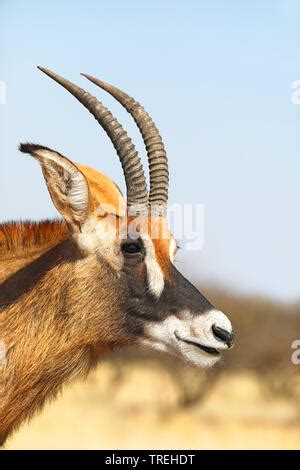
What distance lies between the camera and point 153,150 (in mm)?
8164

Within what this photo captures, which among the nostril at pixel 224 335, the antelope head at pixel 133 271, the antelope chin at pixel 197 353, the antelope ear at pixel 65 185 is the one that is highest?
the antelope ear at pixel 65 185

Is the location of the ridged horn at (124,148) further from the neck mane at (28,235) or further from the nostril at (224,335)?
the nostril at (224,335)

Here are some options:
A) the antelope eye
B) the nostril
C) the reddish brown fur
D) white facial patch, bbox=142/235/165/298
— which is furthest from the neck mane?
the nostril

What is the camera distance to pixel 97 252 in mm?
7441

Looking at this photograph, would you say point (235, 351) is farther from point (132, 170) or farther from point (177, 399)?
point (132, 170)

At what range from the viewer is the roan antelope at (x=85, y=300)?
725cm

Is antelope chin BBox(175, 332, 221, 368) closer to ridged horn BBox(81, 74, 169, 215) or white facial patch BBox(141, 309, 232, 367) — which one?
white facial patch BBox(141, 309, 232, 367)

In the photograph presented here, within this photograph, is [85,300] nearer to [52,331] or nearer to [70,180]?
[52,331]

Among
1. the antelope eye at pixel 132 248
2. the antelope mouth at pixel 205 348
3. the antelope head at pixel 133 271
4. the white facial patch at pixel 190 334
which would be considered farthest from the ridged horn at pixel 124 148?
the antelope mouth at pixel 205 348

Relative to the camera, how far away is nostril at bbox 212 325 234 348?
700 centimetres

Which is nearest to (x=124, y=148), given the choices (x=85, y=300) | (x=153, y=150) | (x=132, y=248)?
(x=153, y=150)

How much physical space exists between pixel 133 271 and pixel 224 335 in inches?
36.5

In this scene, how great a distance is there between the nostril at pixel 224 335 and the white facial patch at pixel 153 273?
559 millimetres

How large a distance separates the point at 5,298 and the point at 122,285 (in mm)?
1013
